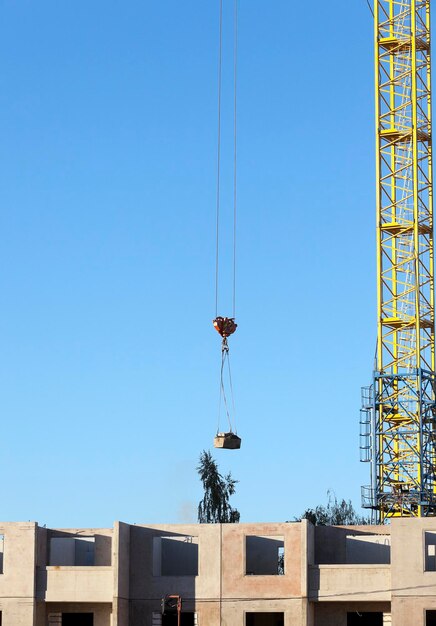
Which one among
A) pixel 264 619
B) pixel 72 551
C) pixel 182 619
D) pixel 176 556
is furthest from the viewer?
pixel 72 551

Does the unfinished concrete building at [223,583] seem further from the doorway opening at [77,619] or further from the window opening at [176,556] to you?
the window opening at [176,556]

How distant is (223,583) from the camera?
2933 inches

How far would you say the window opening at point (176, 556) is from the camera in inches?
3056

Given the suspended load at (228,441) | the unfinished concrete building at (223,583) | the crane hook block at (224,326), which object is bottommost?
the unfinished concrete building at (223,583)

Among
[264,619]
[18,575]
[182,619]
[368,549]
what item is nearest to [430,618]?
[368,549]

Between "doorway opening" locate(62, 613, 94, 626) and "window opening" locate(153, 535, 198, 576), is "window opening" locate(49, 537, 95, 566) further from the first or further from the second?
"window opening" locate(153, 535, 198, 576)

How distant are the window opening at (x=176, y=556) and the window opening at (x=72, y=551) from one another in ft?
12.2

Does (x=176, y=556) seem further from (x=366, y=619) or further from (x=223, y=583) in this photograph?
(x=366, y=619)

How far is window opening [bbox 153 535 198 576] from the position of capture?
77.6m

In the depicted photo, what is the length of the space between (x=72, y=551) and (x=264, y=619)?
10.8 metres

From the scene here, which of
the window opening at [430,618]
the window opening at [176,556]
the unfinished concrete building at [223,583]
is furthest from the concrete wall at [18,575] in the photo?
the window opening at [430,618]

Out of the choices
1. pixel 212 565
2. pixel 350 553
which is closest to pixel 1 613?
pixel 212 565

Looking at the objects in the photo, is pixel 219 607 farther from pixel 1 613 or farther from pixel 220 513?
pixel 220 513

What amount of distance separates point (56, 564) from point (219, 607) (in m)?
9.90
